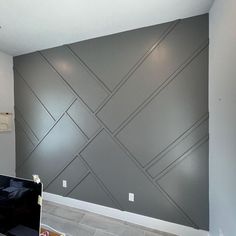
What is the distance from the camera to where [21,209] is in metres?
1.02

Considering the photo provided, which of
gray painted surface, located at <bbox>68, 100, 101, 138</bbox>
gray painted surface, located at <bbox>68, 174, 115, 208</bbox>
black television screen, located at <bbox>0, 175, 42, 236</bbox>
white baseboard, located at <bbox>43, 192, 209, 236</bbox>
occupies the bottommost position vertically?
white baseboard, located at <bbox>43, 192, 209, 236</bbox>

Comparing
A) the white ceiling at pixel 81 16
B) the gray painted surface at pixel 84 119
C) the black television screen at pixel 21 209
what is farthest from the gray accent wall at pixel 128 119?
the black television screen at pixel 21 209

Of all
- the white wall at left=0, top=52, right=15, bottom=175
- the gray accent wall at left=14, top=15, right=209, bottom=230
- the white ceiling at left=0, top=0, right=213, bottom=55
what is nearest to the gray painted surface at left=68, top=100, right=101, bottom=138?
the gray accent wall at left=14, top=15, right=209, bottom=230

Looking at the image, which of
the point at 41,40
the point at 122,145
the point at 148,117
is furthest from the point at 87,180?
the point at 41,40

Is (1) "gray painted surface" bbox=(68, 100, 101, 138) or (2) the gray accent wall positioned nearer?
(2) the gray accent wall

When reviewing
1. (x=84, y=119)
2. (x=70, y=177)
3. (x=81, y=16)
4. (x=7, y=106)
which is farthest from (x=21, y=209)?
(x=7, y=106)

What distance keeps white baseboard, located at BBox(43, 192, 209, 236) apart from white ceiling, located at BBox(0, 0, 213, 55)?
2.52m

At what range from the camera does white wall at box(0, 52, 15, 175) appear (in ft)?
10.1

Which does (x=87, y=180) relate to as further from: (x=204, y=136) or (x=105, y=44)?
(x=105, y=44)

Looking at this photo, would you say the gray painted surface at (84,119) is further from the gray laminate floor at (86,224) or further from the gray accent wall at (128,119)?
the gray laminate floor at (86,224)

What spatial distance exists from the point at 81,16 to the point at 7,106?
218 cm

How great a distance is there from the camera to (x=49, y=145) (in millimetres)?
2984

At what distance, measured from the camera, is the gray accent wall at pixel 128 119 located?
2074mm

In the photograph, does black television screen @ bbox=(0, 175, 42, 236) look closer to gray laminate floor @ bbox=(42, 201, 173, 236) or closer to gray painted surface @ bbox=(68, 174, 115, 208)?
gray laminate floor @ bbox=(42, 201, 173, 236)
